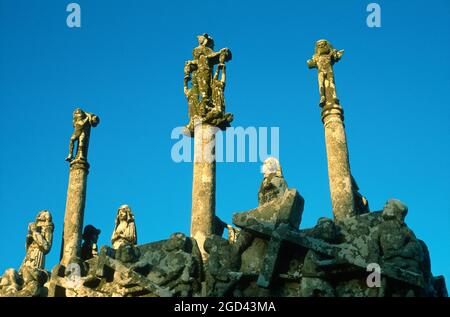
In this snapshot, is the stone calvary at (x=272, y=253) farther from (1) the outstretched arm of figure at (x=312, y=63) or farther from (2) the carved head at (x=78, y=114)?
(2) the carved head at (x=78, y=114)

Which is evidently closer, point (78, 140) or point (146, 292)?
point (146, 292)

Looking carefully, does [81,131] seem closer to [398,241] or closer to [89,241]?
[89,241]

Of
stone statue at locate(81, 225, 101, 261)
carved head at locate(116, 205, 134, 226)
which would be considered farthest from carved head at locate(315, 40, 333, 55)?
stone statue at locate(81, 225, 101, 261)

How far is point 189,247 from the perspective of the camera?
12.3 m

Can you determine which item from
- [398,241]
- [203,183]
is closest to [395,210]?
[398,241]

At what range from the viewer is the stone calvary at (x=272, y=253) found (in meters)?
9.41

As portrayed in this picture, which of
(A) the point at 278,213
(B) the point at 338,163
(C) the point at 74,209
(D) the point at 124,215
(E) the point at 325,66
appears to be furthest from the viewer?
(C) the point at 74,209

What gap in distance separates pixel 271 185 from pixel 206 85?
8.42m

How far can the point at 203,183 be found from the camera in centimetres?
1750

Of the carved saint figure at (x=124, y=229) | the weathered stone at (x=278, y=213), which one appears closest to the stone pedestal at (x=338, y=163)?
the weathered stone at (x=278, y=213)

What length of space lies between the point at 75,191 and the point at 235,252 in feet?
34.9

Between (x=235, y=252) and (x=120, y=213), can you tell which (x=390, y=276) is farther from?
(x=120, y=213)

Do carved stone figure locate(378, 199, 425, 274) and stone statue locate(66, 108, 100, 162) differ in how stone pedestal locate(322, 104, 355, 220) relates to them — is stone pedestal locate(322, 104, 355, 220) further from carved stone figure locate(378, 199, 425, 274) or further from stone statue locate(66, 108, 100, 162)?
stone statue locate(66, 108, 100, 162)
